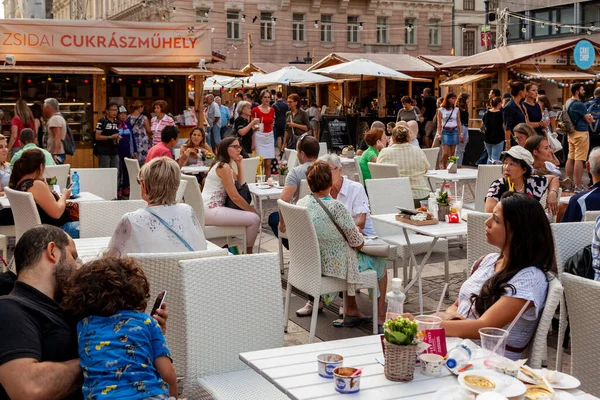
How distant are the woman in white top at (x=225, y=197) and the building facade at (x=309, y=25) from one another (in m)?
35.4

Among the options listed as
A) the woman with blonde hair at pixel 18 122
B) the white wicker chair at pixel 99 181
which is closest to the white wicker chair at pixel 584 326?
the white wicker chair at pixel 99 181

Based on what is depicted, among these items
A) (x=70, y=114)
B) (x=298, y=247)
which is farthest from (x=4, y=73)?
(x=298, y=247)

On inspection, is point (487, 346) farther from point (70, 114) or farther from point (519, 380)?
point (70, 114)

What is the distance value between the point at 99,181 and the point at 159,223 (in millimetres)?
4384

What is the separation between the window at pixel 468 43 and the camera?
5053 cm

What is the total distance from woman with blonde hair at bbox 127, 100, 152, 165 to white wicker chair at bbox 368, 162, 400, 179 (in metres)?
6.42

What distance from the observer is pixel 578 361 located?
11.4 ft

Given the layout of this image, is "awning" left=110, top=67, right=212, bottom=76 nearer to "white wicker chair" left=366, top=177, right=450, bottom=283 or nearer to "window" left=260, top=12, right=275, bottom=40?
"white wicker chair" left=366, top=177, right=450, bottom=283

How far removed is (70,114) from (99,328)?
13.5 m

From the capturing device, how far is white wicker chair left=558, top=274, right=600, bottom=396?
3.31 metres

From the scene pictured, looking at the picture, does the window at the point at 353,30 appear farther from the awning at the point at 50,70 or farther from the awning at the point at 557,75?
the awning at the point at 50,70

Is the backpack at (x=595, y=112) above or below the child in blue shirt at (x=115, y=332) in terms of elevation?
above

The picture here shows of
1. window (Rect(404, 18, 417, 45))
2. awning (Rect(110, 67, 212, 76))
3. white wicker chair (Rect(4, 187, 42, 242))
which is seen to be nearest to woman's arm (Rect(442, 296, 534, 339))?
white wicker chair (Rect(4, 187, 42, 242))

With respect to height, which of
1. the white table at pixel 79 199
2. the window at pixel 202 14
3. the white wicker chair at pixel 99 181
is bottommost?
the white table at pixel 79 199
